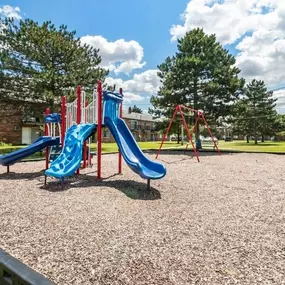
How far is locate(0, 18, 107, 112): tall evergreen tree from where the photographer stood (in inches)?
641

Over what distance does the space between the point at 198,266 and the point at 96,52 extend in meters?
19.1

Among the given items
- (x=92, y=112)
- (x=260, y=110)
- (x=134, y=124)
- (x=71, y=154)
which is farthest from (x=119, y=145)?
(x=134, y=124)

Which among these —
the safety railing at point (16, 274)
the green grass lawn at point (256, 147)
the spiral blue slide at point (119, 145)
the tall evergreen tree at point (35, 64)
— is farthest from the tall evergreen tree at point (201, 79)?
the safety railing at point (16, 274)

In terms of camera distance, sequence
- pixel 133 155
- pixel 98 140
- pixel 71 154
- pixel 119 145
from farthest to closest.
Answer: pixel 98 140 < pixel 71 154 < pixel 119 145 < pixel 133 155

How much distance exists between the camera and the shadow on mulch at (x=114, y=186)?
17.4 feet

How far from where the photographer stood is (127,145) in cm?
660

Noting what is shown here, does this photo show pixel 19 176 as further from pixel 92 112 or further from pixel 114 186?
pixel 114 186

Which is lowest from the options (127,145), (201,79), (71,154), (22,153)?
(22,153)

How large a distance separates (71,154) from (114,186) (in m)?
1.43

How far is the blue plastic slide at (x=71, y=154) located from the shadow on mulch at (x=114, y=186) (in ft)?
1.20

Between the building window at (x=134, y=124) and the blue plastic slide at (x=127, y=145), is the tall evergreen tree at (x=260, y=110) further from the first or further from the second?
the blue plastic slide at (x=127, y=145)

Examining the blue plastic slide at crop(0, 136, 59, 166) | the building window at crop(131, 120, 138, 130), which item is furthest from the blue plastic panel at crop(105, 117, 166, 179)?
the building window at crop(131, 120, 138, 130)

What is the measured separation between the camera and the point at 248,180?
712 cm

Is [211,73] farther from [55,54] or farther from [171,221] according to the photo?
[171,221]
